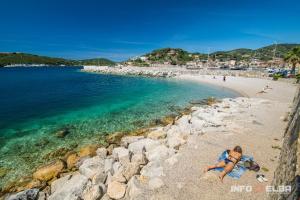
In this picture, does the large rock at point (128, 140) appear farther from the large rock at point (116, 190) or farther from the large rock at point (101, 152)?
the large rock at point (116, 190)

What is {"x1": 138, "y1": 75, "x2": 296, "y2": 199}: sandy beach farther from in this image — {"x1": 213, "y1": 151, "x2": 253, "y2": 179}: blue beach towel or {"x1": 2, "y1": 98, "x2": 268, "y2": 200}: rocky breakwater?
{"x1": 2, "y1": 98, "x2": 268, "y2": 200}: rocky breakwater

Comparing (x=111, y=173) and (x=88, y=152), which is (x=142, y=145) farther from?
(x=88, y=152)

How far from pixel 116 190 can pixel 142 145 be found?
3.94 metres

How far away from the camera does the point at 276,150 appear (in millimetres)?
8492

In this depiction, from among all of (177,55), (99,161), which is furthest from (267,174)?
(177,55)

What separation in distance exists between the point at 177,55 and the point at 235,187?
479 ft

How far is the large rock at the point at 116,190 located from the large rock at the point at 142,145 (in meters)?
3.08

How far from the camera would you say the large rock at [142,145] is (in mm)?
9583

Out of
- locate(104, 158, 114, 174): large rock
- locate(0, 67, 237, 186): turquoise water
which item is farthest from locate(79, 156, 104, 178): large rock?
locate(0, 67, 237, 186): turquoise water

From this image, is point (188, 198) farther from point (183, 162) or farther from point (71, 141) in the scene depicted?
point (71, 141)

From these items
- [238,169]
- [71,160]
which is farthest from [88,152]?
[238,169]

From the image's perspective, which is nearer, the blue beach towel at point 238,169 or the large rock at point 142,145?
the blue beach towel at point 238,169

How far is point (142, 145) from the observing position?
994cm

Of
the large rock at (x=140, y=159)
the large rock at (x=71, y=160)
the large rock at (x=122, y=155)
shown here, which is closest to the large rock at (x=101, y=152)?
the large rock at (x=122, y=155)
